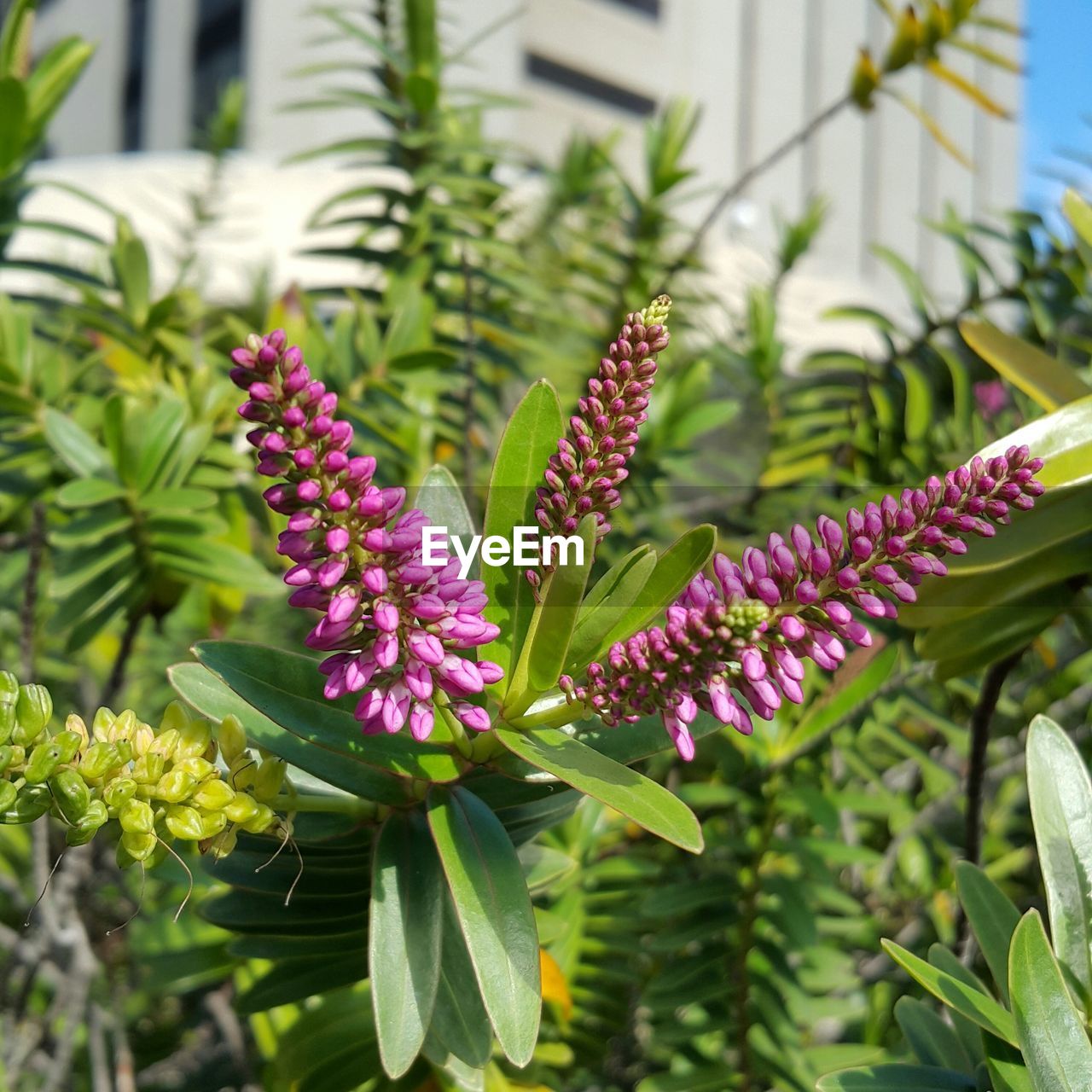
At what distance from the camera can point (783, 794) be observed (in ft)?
3.36

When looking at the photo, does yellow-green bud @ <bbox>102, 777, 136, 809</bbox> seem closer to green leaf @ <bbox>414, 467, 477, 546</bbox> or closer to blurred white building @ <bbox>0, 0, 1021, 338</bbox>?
green leaf @ <bbox>414, 467, 477, 546</bbox>

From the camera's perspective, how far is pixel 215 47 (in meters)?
16.0

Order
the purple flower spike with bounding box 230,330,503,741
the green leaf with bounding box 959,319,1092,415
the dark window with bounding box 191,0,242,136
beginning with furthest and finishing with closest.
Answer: the dark window with bounding box 191,0,242,136
the green leaf with bounding box 959,319,1092,415
the purple flower spike with bounding box 230,330,503,741

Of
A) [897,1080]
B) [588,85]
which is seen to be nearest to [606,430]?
[897,1080]

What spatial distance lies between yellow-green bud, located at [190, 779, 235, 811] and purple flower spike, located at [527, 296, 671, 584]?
8.3 inches

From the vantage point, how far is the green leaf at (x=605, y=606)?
1.76ft

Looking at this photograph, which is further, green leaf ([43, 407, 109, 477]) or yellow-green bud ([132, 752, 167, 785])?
green leaf ([43, 407, 109, 477])

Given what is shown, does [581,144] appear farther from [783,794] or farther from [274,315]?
[783,794]

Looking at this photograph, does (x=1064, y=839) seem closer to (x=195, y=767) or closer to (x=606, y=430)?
(x=606, y=430)

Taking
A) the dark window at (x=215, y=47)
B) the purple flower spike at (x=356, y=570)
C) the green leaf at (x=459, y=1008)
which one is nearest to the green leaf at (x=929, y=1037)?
the green leaf at (x=459, y=1008)

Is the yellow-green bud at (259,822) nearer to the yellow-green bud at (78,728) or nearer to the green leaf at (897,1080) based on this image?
the yellow-green bud at (78,728)

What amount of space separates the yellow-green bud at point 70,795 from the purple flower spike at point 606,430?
0.25 meters

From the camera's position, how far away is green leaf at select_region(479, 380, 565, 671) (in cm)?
57

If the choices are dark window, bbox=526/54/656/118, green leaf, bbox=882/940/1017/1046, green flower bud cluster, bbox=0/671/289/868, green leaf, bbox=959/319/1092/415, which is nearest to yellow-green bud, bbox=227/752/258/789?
green flower bud cluster, bbox=0/671/289/868
